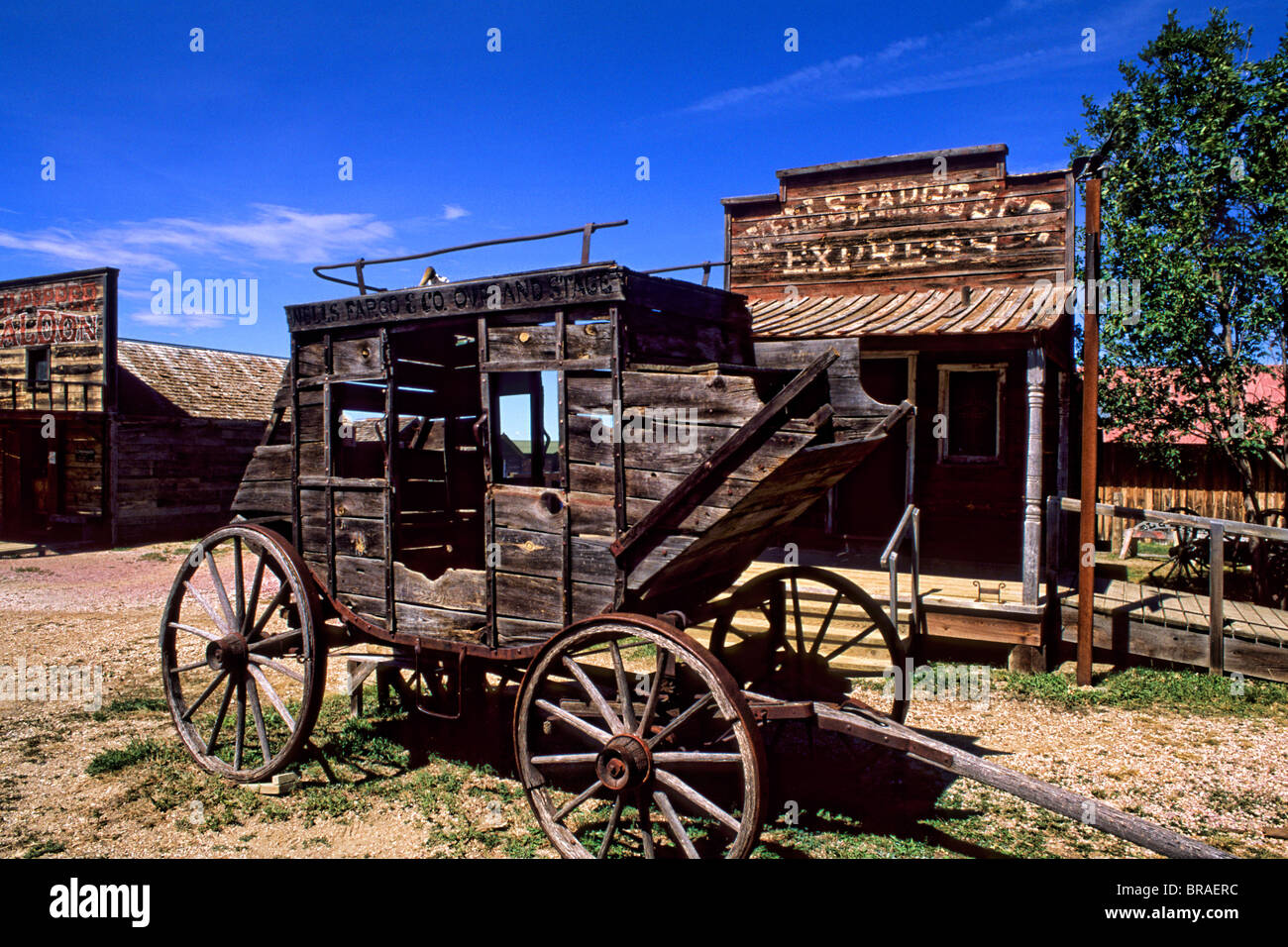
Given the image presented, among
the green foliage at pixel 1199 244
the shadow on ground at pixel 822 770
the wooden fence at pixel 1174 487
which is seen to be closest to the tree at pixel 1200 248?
the green foliage at pixel 1199 244

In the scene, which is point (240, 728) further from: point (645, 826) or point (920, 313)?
point (920, 313)

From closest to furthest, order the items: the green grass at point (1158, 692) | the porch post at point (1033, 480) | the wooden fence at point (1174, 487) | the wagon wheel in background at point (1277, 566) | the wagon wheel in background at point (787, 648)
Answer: the wagon wheel in background at point (787, 648) < the green grass at point (1158, 692) < the porch post at point (1033, 480) < the wagon wheel in background at point (1277, 566) < the wooden fence at point (1174, 487)

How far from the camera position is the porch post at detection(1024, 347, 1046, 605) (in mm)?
7711

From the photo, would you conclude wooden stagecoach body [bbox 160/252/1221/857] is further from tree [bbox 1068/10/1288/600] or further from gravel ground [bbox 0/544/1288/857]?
tree [bbox 1068/10/1288/600]

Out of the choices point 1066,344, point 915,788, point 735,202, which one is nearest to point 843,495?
point 1066,344

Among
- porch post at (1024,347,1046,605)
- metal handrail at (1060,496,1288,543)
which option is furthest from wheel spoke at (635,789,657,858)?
metal handrail at (1060,496,1288,543)

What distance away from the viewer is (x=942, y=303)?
1043 cm

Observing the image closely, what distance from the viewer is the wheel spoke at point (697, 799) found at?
3.27 m

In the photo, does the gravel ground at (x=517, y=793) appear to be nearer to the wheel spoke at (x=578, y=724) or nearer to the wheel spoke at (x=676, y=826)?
the wheel spoke at (x=578, y=724)

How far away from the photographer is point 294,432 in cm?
514

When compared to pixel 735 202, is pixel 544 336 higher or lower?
lower

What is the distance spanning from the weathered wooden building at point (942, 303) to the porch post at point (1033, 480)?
7.48 feet
